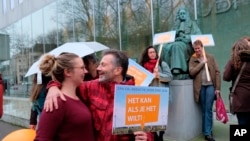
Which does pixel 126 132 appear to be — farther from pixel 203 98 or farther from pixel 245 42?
pixel 203 98

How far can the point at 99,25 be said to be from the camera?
16406 mm

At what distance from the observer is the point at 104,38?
16.0 m

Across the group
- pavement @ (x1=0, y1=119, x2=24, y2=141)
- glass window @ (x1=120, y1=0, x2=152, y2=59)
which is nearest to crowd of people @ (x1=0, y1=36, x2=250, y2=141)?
pavement @ (x1=0, y1=119, x2=24, y2=141)

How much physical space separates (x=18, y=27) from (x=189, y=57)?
2236 centimetres

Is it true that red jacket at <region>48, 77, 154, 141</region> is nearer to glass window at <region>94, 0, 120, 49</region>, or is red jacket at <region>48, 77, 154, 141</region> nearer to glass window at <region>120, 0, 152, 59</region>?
glass window at <region>120, 0, 152, 59</region>

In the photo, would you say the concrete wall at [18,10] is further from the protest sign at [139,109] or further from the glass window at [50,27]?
the protest sign at [139,109]

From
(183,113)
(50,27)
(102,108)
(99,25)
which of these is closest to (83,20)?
(99,25)

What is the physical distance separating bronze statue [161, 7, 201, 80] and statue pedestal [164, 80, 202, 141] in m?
0.29

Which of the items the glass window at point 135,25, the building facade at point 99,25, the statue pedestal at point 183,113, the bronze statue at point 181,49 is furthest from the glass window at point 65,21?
the statue pedestal at point 183,113

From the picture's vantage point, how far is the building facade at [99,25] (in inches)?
406

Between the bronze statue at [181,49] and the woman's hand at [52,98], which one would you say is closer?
the woman's hand at [52,98]

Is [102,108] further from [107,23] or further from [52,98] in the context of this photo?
[107,23]

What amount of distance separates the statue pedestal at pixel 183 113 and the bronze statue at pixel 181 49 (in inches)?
11.3

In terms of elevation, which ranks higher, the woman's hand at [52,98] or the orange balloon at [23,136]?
the woman's hand at [52,98]
